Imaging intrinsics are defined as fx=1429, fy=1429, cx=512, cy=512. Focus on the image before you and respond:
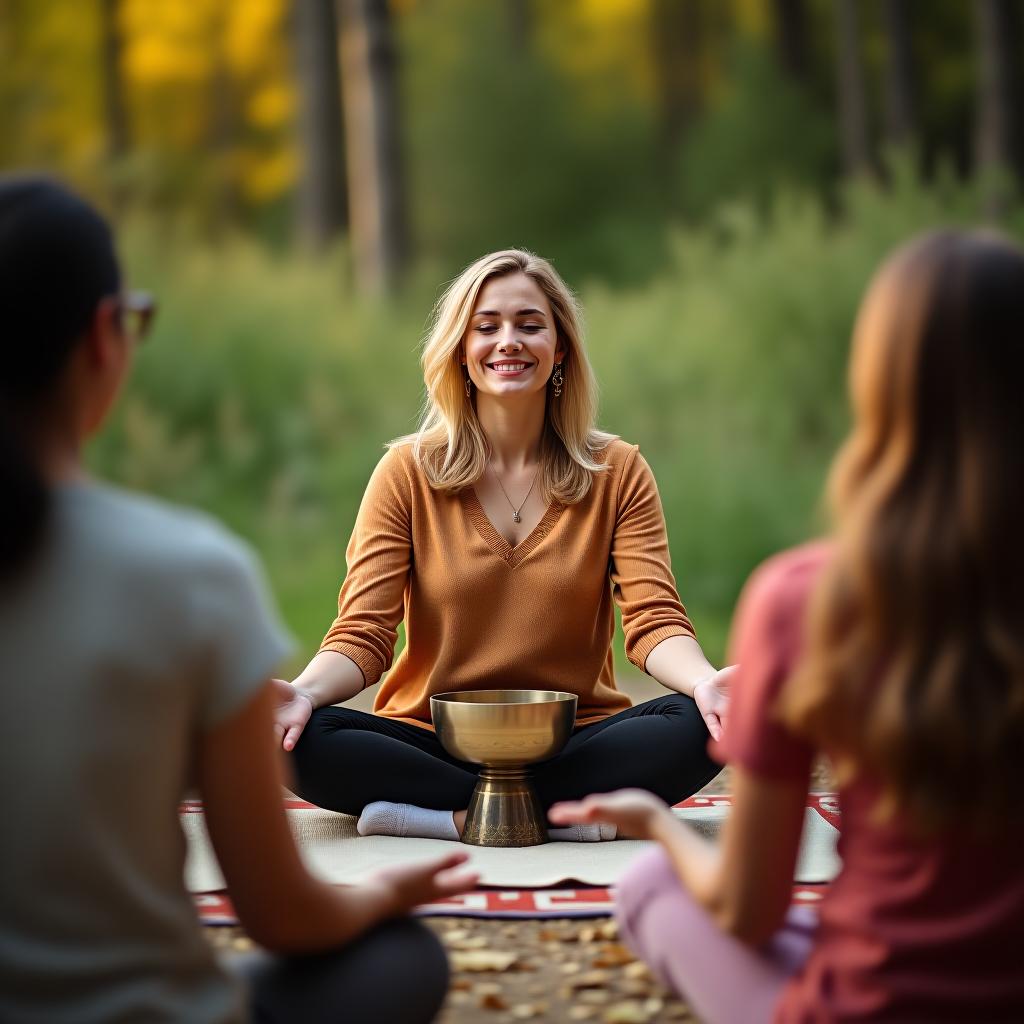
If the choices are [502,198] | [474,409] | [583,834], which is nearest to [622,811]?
[583,834]

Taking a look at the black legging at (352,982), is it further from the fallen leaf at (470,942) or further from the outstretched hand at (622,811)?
the fallen leaf at (470,942)

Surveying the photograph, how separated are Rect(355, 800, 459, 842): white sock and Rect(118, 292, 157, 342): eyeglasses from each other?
2035 millimetres

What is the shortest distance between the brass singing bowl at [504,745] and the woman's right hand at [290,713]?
13.0 inches

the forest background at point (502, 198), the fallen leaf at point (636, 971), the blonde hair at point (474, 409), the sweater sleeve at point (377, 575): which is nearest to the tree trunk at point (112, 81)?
the forest background at point (502, 198)

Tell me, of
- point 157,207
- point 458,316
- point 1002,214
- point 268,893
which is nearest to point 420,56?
point 157,207

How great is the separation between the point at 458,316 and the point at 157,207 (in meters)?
9.97

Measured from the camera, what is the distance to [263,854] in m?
1.57

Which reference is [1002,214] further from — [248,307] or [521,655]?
[521,655]

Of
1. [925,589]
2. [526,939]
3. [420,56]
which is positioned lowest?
[526,939]

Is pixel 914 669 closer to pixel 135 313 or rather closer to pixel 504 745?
pixel 135 313

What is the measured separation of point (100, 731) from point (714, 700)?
7.26 ft

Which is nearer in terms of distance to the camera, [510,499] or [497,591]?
[497,591]

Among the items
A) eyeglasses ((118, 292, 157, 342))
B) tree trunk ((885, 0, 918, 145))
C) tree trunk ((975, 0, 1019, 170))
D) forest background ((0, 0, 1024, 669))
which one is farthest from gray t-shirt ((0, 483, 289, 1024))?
tree trunk ((885, 0, 918, 145))

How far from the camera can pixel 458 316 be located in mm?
3783
